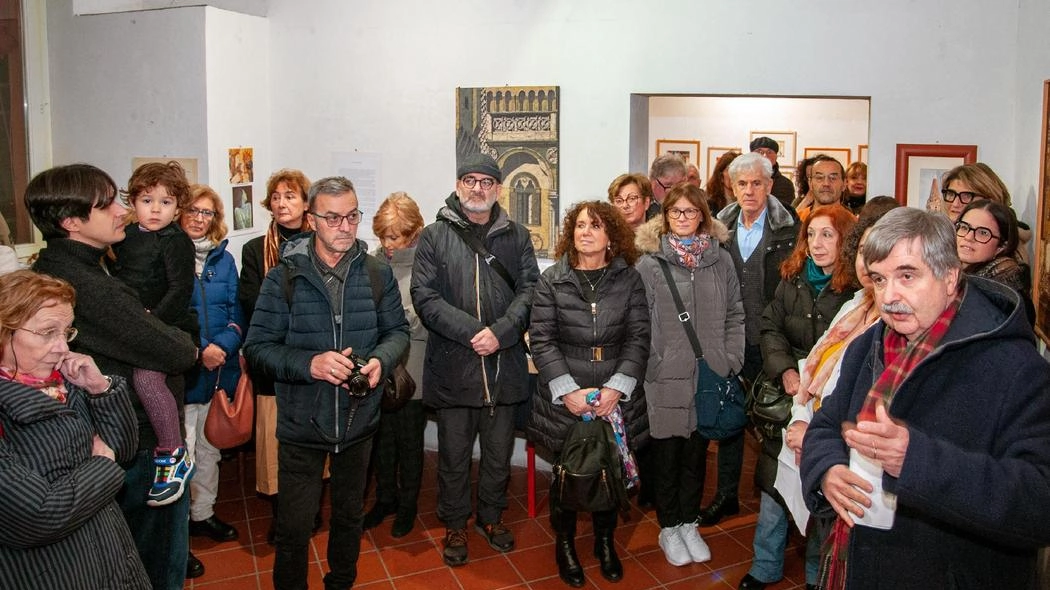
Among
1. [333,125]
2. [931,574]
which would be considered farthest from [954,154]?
[333,125]

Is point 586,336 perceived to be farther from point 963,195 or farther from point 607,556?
point 963,195

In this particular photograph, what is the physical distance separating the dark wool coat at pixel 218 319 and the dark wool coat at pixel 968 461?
3235 millimetres

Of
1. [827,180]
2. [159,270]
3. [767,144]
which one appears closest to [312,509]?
[159,270]

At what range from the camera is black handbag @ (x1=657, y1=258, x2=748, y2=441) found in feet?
15.2

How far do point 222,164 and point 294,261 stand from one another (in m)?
3.20

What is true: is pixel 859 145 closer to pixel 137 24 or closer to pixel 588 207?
pixel 588 207

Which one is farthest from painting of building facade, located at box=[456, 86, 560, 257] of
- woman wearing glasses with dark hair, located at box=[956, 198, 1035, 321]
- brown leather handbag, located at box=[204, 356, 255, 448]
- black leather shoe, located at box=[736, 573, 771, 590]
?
woman wearing glasses with dark hair, located at box=[956, 198, 1035, 321]

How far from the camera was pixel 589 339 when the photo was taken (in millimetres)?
4441

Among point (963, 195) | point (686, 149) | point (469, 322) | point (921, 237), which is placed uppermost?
point (686, 149)

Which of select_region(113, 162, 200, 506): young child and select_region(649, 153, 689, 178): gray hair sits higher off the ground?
select_region(649, 153, 689, 178): gray hair

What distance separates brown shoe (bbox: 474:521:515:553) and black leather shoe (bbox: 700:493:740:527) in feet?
3.58

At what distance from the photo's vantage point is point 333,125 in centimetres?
693

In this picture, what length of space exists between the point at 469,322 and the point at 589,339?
0.59 meters

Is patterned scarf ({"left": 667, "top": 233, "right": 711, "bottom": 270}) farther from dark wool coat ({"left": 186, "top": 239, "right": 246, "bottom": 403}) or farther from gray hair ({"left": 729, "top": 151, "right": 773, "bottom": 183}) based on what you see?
dark wool coat ({"left": 186, "top": 239, "right": 246, "bottom": 403})
